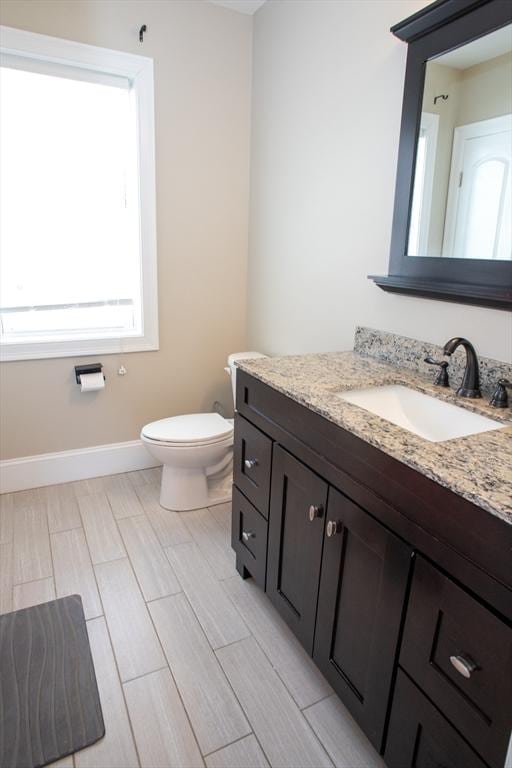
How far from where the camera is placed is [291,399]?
4.78ft

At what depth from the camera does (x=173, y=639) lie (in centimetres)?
169

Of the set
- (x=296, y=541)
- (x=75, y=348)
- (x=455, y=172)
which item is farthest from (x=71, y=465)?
(x=455, y=172)

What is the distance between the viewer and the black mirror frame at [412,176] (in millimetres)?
1358

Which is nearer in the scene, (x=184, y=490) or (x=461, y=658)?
(x=461, y=658)

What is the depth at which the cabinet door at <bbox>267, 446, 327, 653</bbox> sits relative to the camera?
1406 mm

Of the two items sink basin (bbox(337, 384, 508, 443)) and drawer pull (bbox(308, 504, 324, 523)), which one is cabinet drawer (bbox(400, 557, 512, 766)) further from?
sink basin (bbox(337, 384, 508, 443))

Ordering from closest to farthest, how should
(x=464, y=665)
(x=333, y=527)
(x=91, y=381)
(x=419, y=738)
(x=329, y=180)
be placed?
1. (x=464, y=665)
2. (x=419, y=738)
3. (x=333, y=527)
4. (x=329, y=180)
5. (x=91, y=381)

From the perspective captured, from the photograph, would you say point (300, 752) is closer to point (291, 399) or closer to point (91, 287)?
point (291, 399)

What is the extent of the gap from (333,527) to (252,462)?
53cm

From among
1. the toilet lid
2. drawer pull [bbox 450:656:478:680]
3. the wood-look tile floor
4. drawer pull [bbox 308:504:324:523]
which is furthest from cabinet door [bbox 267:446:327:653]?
the toilet lid

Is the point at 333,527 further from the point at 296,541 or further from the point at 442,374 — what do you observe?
the point at 442,374

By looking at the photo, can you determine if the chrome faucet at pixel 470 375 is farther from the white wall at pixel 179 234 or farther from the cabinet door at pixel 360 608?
the white wall at pixel 179 234

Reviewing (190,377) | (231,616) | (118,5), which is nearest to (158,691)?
(231,616)

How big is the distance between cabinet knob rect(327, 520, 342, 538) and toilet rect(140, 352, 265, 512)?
1.11 meters
